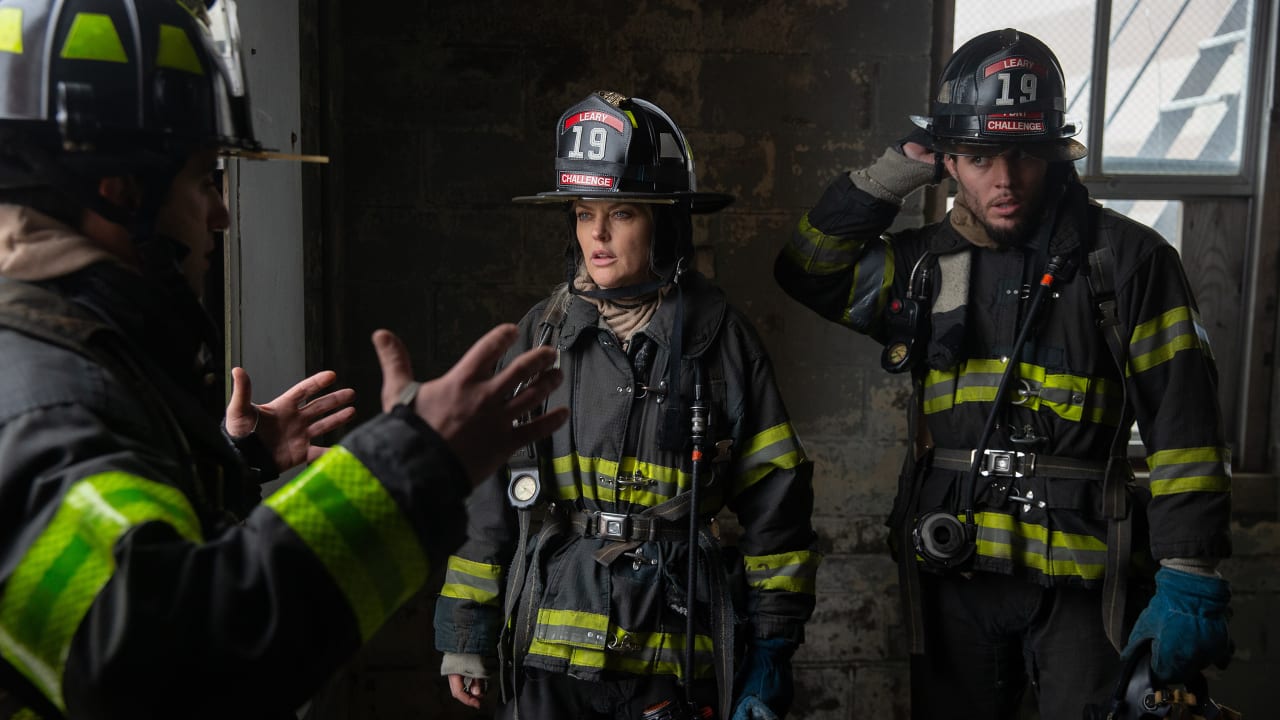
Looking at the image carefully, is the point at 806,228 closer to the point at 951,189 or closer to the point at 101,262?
the point at 951,189

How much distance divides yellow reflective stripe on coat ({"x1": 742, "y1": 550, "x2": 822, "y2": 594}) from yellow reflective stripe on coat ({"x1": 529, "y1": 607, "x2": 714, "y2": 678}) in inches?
7.8

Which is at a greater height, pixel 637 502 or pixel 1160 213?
A: pixel 1160 213

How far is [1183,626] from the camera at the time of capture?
7.75ft

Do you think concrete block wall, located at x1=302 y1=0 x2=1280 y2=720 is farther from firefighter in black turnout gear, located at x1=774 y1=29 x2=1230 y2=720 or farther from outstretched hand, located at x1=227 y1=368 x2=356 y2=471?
outstretched hand, located at x1=227 y1=368 x2=356 y2=471

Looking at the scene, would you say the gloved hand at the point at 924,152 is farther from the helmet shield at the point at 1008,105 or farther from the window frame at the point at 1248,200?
the window frame at the point at 1248,200

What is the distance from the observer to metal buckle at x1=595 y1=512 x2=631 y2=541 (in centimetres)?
235

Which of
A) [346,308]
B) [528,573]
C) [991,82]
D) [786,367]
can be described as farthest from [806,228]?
[346,308]

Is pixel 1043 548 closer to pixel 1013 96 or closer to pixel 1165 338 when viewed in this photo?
pixel 1165 338

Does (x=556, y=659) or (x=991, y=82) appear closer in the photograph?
(x=556, y=659)

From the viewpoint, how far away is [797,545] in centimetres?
242

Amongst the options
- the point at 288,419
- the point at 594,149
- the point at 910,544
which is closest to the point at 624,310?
the point at 594,149

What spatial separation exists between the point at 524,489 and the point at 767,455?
0.61m

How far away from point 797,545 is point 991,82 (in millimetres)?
1415

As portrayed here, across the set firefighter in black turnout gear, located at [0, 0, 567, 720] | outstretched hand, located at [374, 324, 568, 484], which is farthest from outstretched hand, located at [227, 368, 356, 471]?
outstretched hand, located at [374, 324, 568, 484]
